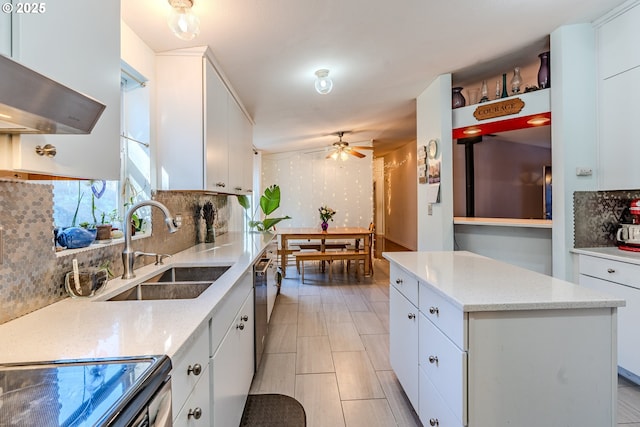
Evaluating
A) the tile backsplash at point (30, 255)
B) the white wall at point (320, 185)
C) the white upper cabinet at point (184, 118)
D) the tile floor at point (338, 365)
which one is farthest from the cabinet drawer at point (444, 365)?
the white wall at point (320, 185)

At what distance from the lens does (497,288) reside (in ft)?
4.23

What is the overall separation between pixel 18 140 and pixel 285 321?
112 inches

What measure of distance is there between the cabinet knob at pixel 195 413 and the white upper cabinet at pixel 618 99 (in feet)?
10.1

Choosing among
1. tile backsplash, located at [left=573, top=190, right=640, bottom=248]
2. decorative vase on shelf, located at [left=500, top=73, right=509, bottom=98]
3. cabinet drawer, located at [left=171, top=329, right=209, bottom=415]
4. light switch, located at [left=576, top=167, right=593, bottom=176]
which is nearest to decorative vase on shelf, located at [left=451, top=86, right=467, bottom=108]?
decorative vase on shelf, located at [left=500, top=73, right=509, bottom=98]

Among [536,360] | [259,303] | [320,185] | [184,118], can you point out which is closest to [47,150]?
[184,118]

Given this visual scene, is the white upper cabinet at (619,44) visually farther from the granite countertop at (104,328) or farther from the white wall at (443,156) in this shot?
the granite countertop at (104,328)

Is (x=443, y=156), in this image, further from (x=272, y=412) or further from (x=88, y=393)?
(x=88, y=393)

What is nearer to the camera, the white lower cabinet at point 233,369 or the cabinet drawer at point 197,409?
the cabinet drawer at point 197,409

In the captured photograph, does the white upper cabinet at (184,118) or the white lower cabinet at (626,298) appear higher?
the white upper cabinet at (184,118)

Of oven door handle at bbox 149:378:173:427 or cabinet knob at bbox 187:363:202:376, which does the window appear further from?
oven door handle at bbox 149:378:173:427

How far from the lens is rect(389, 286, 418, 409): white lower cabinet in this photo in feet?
5.38

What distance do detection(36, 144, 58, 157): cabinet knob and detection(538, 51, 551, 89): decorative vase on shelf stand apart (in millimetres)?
3516

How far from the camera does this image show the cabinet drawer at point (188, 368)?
83 centimetres

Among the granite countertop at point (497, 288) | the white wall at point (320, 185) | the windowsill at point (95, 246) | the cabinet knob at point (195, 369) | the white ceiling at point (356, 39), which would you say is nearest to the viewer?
the cabinet knob at point (195, 369)
